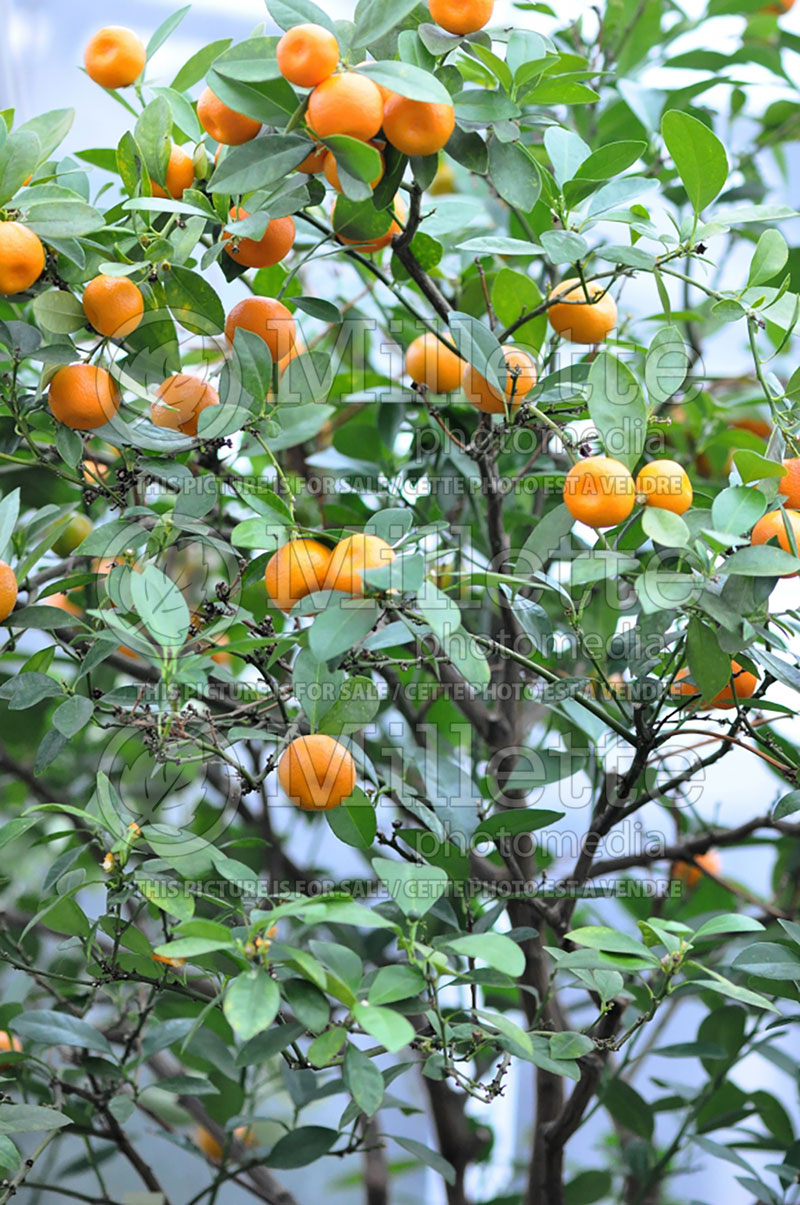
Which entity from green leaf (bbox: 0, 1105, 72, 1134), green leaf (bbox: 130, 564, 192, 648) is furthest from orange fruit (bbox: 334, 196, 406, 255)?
green leaf (bbox: 0, 1105, 72, 1134)

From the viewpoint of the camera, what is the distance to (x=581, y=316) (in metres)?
0.61

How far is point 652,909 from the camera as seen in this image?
3.28 ft

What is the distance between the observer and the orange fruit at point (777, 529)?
1.70 feet

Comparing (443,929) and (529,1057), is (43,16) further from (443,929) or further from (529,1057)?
(529,1057)

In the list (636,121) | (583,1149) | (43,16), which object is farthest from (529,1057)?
(43,16)

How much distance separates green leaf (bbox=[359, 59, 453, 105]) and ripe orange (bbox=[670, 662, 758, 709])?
31cm

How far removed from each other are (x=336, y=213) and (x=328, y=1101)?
4.47ft

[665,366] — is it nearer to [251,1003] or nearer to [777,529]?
[777,529]

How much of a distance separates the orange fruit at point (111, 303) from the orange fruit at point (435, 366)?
0.67 feet

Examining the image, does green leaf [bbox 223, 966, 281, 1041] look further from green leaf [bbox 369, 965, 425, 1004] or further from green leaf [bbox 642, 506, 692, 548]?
green leaf [bbox 642, 506, 692, 548]

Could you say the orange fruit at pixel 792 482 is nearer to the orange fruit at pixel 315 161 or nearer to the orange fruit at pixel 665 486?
the orange fruit at pixel 665 486

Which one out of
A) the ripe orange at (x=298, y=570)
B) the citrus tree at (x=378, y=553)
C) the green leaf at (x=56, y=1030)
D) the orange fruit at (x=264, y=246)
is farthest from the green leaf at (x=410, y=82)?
the green leaf at (x=56, y=1030)

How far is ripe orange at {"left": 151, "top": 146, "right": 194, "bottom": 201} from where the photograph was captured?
61 cm

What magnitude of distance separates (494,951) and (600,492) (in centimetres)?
20
